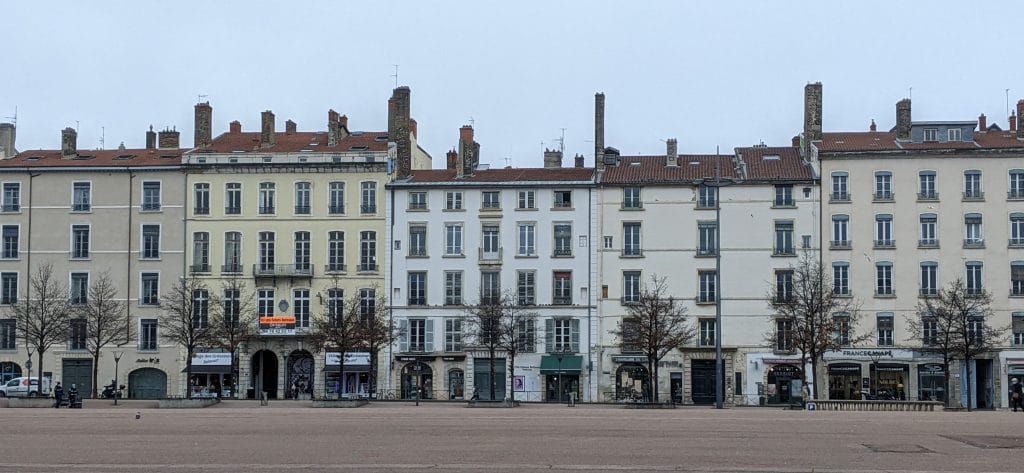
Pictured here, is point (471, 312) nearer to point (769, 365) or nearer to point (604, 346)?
point (604, 346)

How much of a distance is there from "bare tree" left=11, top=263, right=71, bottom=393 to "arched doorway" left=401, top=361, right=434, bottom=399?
18342 millimetres

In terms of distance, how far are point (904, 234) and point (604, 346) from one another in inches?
679

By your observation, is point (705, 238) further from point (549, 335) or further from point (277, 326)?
point (277, 326)

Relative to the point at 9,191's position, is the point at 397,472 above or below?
below

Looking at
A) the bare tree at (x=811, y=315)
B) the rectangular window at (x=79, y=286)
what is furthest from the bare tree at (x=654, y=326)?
the rectangular window at (x=79, y=286)

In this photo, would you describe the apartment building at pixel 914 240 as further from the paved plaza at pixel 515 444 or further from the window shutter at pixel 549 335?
the paved plaza at pixel 515 444

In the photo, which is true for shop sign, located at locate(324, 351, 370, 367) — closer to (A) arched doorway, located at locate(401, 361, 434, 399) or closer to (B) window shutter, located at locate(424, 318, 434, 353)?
(A) arched doorway, located at locate(401, 361, 434, 399)

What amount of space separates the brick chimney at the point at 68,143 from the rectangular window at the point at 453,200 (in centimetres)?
2309

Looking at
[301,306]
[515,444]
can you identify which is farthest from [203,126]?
[515,444]

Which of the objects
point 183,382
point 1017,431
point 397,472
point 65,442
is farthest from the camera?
point 183,382

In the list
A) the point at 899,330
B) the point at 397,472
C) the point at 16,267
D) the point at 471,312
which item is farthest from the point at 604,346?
the point at 397,472

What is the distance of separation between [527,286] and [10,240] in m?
29.9

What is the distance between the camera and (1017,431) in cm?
3959

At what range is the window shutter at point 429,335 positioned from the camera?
81250 millimetres
